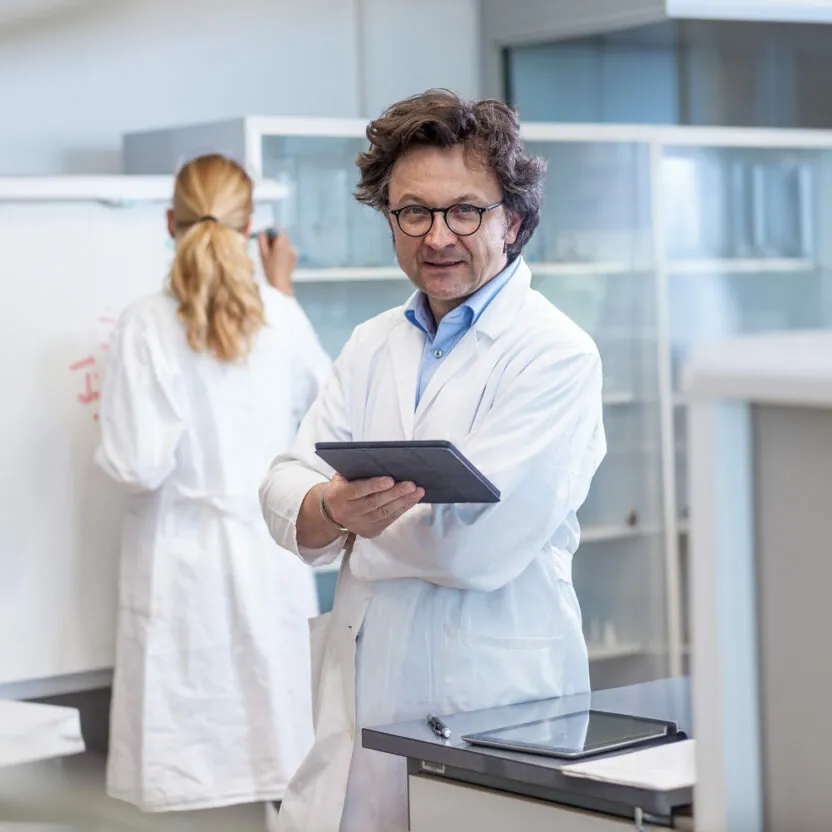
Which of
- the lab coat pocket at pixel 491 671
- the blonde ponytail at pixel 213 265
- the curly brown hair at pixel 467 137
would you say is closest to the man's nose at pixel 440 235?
the curly brown hair at pixel 467 137

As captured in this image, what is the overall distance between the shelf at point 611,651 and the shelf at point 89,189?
1905mm

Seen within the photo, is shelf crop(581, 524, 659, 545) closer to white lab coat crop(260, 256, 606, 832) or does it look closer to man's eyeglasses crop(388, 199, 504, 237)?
white lab coat crop(260, 256, 606, 832)

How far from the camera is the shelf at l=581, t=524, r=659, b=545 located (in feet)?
Result: 15.4

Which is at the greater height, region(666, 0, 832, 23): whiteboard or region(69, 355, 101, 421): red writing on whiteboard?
region(666, 0, 832, 23): whiteboard

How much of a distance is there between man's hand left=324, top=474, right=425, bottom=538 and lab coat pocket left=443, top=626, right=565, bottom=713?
0.67 ft

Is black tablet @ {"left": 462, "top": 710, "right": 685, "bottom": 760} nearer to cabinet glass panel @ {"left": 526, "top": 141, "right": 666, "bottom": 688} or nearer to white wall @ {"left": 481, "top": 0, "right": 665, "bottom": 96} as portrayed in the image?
cabinet glass panel @ {"left": 526, "top": 141, "right": 666, "bottom": 688}

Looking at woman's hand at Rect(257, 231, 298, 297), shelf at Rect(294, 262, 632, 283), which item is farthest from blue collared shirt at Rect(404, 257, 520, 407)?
shelf at Rect(294, 262, 632, 283)

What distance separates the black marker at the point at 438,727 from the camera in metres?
1.74

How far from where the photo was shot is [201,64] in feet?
15.6

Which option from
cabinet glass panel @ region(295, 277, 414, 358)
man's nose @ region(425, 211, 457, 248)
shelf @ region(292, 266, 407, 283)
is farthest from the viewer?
cabinet glass panel @ region(295, 277, 414, 358)

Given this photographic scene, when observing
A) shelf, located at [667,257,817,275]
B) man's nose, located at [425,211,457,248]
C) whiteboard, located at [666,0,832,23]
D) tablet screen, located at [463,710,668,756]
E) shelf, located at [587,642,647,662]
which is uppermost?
whiteboard, located at [666,0,832,23]

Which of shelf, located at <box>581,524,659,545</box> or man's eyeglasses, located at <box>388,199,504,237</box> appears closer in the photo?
man's eyeglasses, located at <box>388,199,504,237</box>

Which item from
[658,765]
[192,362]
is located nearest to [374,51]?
[192,362]

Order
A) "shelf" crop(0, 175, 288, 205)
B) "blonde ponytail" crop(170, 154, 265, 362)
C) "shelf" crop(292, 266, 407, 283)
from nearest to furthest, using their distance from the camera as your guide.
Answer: "blonde ponytail" crop(170, 154, 265, 362), "shelf" crop(0, 175, 288, 205), "shelf" crop(292, 266, 407, 283)
